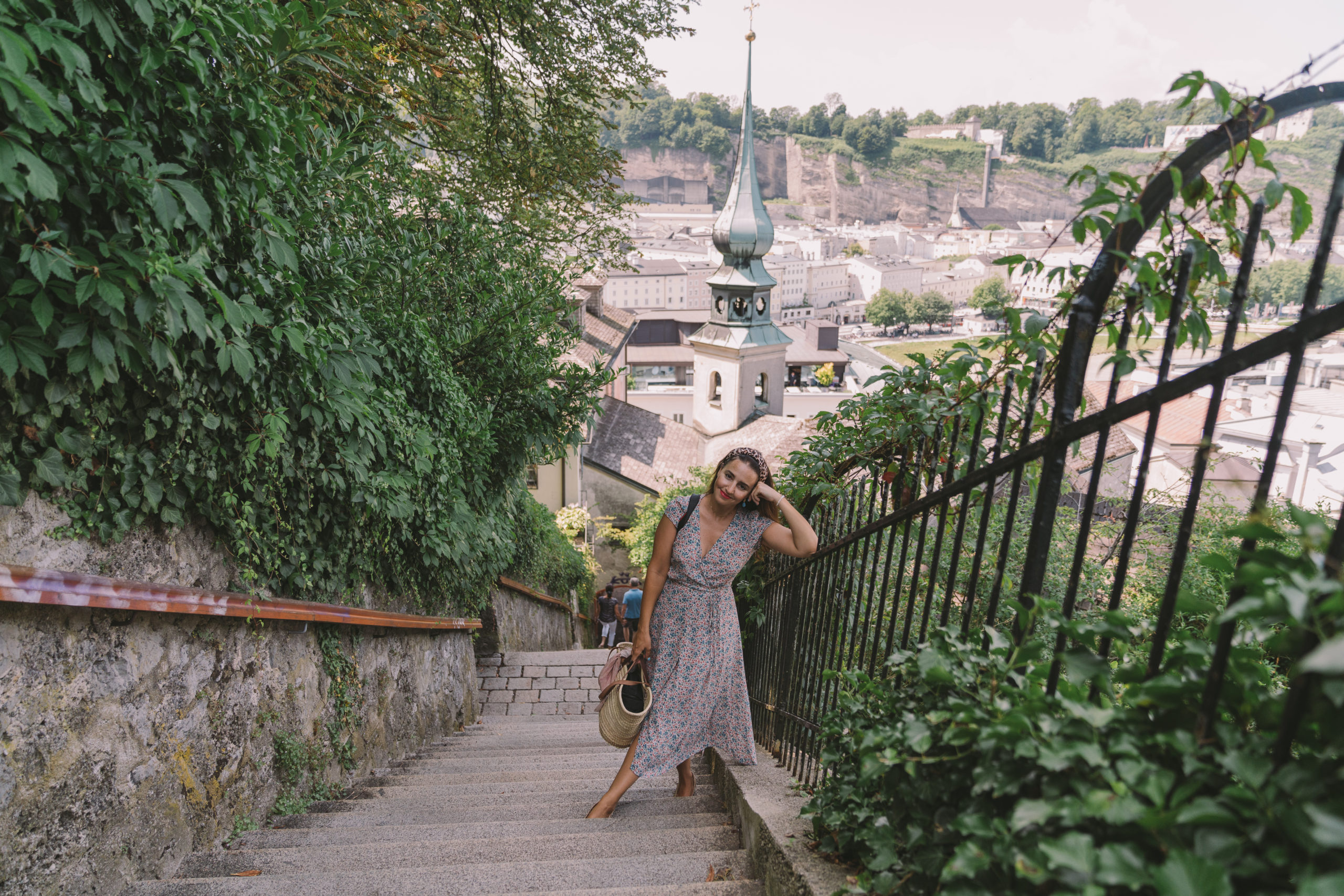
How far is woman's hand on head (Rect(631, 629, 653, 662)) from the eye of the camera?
3.15m

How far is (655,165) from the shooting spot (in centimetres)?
12619

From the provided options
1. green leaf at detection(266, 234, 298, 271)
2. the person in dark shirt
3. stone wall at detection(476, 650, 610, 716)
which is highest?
green leaf at detection(266, 234, 298, 271)

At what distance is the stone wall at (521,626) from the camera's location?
26.2 ft

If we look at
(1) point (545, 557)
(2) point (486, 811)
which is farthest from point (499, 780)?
(1) point (545, 557)

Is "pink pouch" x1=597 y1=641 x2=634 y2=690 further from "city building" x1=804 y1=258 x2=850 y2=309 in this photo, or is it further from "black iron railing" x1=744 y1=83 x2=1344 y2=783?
"city building" x1=804 y1=258 x2=850 y2=309

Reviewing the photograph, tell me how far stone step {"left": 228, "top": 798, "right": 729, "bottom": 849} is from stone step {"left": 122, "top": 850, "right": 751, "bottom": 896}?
0.37 meters

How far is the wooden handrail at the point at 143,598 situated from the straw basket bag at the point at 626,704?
1.32 metres

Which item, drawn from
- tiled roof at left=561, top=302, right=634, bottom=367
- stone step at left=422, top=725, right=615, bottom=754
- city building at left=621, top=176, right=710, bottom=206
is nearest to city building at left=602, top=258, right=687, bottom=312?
city building at left=621, top=176, right=710, bottom=206

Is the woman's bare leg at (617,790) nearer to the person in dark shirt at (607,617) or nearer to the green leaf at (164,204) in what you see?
the green leaf at (164,204)

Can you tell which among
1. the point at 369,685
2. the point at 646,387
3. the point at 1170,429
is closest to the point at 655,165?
the point at 646,387

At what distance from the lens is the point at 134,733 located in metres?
2.48

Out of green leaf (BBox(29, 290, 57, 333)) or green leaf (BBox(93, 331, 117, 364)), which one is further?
green leaf (BBox(93, 331, 117, 364))

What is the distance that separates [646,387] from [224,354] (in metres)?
47.4

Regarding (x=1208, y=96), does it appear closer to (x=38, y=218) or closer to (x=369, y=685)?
(x=38, y=218)
